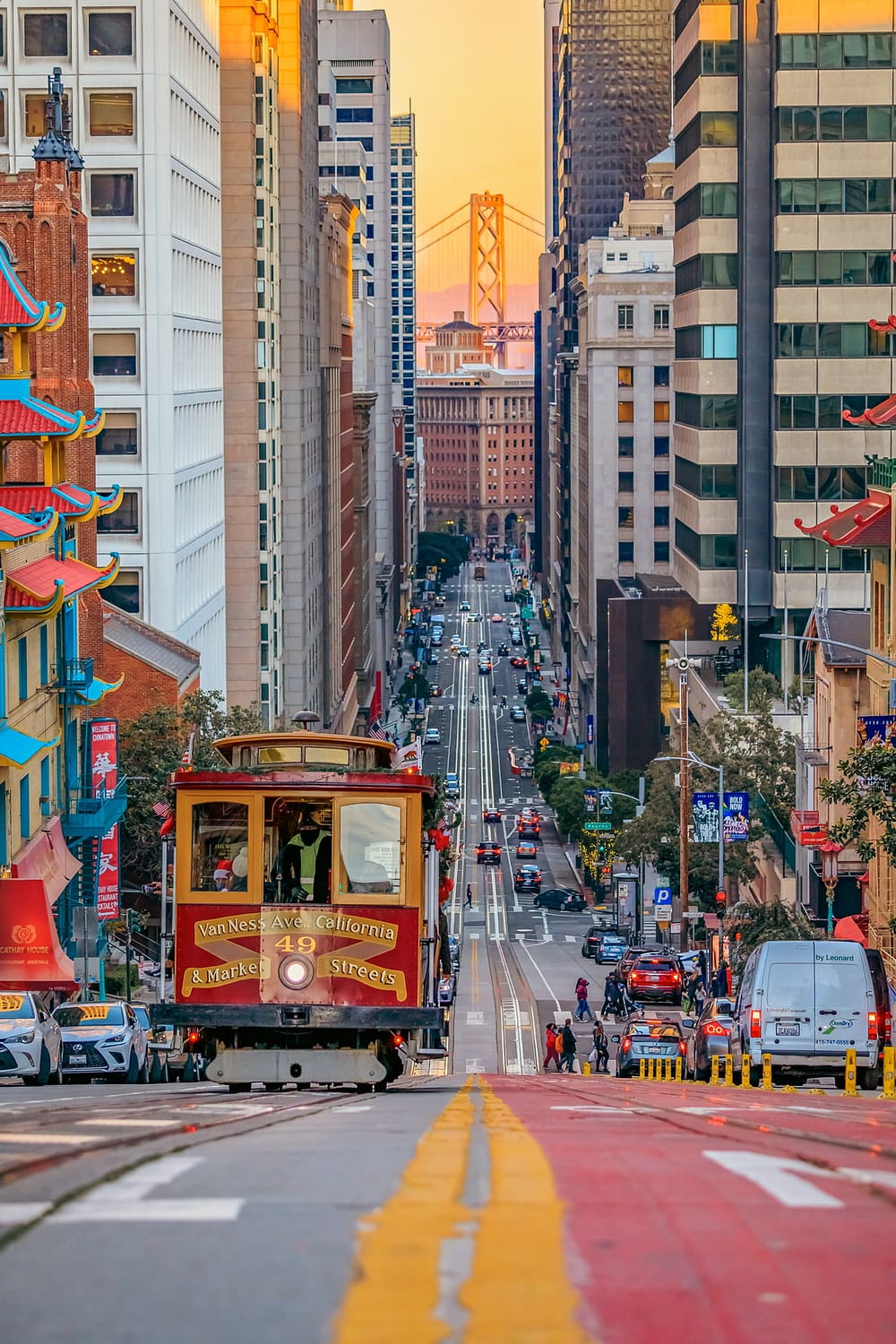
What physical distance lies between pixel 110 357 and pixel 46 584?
1041 inches

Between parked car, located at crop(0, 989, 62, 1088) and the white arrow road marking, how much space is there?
834 inches

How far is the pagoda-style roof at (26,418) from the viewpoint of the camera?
49.9m

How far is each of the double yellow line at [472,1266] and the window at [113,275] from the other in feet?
213

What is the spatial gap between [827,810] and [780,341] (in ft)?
98.3

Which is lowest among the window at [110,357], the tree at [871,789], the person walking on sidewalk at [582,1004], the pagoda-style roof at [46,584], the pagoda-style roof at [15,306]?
the person walking on sidewalk at [582,1004]

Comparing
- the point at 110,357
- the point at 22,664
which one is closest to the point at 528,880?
the point at 110,357

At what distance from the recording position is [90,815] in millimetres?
51062

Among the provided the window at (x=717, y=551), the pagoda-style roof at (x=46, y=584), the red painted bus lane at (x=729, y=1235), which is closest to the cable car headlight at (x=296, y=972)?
the red painted bus lane at (x=729, y=1235)

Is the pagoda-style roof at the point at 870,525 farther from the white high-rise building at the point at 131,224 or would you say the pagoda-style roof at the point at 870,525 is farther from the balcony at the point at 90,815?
the white high-rise building at the point at 131,224

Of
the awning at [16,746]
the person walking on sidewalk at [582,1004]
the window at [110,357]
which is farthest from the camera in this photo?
the window at [110,357]

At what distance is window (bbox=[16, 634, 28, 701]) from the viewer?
47031mm

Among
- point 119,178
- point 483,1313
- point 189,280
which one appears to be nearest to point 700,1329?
point 483,1313

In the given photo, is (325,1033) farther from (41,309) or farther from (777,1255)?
(41,309)

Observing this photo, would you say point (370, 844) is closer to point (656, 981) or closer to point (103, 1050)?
point (103, 1050)
